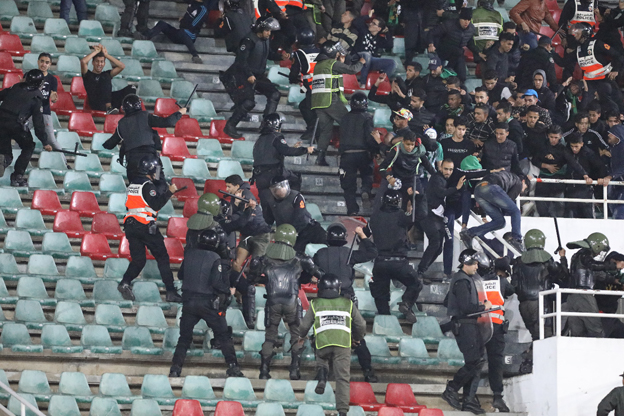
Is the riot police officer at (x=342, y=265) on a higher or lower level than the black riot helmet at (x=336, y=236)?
lower

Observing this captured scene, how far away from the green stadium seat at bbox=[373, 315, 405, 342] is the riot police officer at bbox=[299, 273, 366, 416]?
1.18m

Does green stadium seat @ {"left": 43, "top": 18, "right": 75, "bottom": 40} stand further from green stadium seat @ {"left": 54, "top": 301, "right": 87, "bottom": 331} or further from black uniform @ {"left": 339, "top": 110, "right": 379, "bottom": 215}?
green stadium seat @ {"left": 54, "top": 301, "right": 87, "bottom": 331}

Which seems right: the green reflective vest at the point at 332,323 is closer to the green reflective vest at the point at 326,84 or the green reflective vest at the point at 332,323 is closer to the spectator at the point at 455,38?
the green reflective vest at the point at 326,84

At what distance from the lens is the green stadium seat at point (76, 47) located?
1752cm

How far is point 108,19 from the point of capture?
59.8ft

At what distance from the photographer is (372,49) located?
706 inches

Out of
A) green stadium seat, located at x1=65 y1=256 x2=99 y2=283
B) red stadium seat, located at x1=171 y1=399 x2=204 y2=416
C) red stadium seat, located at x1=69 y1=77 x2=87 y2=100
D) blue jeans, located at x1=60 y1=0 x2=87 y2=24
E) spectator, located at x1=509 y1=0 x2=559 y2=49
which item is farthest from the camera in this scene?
spectator, located at x1=509 y1=0 x2=559 y2=49

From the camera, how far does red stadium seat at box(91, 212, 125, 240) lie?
47.6ft

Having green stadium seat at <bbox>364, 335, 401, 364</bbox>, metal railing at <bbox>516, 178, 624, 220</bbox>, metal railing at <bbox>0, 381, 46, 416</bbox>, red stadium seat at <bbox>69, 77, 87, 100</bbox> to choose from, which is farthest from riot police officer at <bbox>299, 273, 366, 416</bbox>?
red stadium seat at <bbox>69, 77, 87, 100</bbox>

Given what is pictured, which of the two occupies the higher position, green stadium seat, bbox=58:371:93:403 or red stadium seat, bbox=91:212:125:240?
red stadium seat, bbox=91:212:125:240

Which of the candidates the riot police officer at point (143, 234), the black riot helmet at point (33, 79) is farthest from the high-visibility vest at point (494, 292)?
the black riot helmet at point (33, 79)

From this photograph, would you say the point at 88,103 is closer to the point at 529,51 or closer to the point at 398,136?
the point at 398,136

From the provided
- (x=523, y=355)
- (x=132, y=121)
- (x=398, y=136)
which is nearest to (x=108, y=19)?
(x=132, y=121)

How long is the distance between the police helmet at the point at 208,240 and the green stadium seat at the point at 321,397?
182cm
